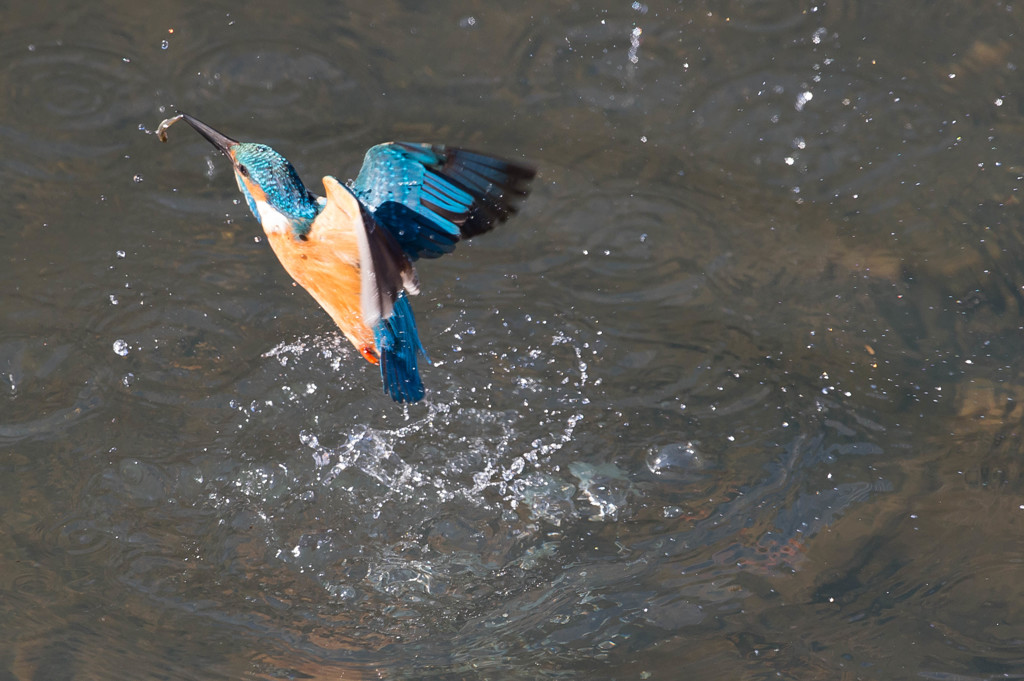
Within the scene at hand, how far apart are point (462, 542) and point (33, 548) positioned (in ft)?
5.01

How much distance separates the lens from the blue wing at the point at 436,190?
262 centimetres

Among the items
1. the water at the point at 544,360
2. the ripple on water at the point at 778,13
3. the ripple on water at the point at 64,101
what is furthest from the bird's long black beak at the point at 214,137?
the ripple on water at the point at 778,13

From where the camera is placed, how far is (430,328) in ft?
12.9

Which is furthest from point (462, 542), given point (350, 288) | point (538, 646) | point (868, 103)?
point (868, 103)

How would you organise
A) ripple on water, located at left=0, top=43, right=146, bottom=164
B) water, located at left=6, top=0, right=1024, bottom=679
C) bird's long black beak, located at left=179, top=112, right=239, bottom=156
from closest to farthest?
bird's long black beak, located at left=179, top=112, right=239, bottom=156 → water, located at left=6, top=0, right=1024, bottom=679 → ripple on water, located at left=0, top=43, right=146, bottom=164

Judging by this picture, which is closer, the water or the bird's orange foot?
the bird's orange foot

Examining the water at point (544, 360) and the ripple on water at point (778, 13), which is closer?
the water at point (544, 360)

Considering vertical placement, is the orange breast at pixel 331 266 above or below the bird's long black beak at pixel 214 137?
below

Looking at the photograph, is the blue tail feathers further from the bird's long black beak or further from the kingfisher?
the bird's long black beak

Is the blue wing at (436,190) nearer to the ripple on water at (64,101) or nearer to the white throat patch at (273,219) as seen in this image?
the white throat patch at (273,219)

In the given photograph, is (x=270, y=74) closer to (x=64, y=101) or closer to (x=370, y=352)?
(x=64, y=101)

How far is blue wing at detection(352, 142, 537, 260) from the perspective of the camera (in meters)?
2.62

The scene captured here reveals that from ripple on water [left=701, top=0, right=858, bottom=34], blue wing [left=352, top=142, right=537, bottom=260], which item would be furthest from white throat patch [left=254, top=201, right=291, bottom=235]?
ripple on water [left=701, top=0, right=858, bottom=34]

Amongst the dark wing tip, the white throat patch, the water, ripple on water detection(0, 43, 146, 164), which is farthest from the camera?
ripple on water detection(0, 43, 146, 164)
